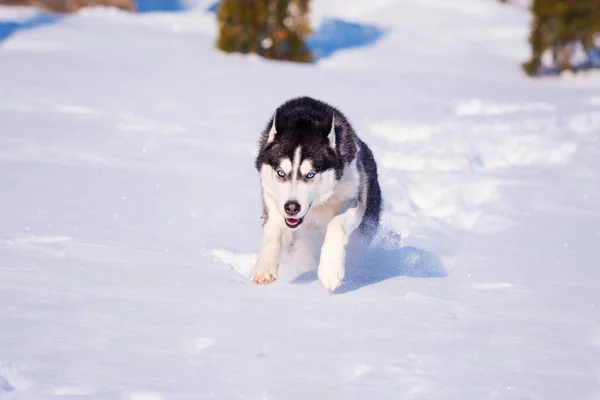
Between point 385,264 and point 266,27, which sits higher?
point 385,264

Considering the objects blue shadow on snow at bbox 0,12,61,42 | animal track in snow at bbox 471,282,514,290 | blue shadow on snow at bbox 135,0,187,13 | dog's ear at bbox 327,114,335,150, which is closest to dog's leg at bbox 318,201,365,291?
dog's ear at bbox 327,114,335,150

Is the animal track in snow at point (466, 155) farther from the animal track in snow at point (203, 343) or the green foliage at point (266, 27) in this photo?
the green foliage at point (266, 27)

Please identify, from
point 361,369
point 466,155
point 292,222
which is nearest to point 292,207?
point 292,222

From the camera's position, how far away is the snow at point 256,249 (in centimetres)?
341

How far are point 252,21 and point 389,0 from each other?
1094cm

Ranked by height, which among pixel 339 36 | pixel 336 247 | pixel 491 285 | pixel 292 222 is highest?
pixel 292 222

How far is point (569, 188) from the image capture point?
805 centimetres

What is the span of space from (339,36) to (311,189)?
19247 millimetres

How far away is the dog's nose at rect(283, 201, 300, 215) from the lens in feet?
14.6

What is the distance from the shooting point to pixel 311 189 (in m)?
4.63

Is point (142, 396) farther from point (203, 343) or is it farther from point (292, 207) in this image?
point (292, 207)

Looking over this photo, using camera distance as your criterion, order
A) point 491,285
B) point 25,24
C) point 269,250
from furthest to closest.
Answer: point 25,24, point 491,285, point 269,250

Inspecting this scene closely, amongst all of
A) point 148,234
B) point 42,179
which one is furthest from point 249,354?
point 42,179

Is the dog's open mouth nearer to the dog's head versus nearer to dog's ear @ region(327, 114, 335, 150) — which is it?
the dog's head
